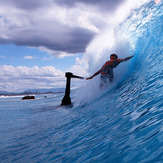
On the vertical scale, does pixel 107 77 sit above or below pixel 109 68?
below

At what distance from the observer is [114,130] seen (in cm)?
383

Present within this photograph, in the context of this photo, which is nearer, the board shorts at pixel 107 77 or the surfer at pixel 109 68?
the surfer at pixel 109 68

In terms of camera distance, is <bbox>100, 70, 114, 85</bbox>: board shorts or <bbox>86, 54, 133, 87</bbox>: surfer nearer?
<bbox>86, 54, 133, 87</bbox>: surfer

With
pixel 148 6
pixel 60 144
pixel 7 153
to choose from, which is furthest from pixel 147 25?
pixel 7 153

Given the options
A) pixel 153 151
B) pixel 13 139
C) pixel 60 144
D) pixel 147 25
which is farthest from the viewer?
pixel 147 25

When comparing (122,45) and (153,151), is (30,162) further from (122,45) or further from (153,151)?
(122,45)

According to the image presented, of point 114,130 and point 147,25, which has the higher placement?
point 147,25

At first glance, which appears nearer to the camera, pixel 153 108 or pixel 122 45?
pixel 153 108

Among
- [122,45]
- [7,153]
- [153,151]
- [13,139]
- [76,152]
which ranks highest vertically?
[122,45]

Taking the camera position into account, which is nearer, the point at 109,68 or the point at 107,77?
the point at 109,68

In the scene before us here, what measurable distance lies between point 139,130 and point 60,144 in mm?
1961

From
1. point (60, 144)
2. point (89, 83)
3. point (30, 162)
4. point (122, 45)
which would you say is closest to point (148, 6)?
A: point (122, 45)

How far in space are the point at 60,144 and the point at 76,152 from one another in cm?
96

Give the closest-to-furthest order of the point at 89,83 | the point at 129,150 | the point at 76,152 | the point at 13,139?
the point at 129,150
the point at 76,152
the point at 13,139
the point at 89,83
